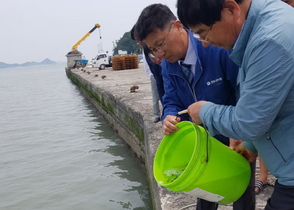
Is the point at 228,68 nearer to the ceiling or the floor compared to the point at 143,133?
nearer to the ceiling

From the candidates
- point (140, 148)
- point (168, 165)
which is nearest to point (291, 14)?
point (168, 165)

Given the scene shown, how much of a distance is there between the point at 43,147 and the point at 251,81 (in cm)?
710

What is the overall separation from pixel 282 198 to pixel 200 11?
74 centimetres

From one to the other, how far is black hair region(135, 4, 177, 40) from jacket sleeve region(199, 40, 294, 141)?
0.74 meters

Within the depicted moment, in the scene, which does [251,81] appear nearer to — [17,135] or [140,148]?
[140,148]

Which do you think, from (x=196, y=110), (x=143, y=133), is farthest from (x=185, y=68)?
(x=143, y=133)

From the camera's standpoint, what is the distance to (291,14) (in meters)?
1.12

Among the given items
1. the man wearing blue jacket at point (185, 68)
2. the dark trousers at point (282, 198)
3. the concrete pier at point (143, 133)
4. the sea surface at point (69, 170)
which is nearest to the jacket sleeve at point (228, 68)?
the man wearing blue jacket at point (185, 68)

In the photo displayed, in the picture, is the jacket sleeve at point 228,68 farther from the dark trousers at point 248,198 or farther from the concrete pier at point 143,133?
the concrete pier at point 143,133

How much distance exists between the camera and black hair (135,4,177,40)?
1864 millimetres

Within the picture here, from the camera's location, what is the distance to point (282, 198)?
1229 millimetres

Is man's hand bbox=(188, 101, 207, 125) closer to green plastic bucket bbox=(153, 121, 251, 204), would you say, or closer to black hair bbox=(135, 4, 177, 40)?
green plastic bucket bbox=(153, 121, 251, 204)

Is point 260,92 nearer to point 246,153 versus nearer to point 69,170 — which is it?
point 246,153

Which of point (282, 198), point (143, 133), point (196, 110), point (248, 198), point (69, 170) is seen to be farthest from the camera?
point (69, 170)
